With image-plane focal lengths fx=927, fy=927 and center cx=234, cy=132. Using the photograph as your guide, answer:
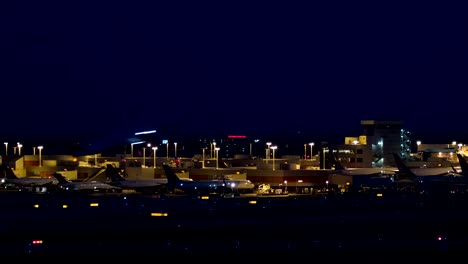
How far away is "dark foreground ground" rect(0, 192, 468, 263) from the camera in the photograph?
45469mm

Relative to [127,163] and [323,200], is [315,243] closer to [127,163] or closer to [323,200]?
[323,200]

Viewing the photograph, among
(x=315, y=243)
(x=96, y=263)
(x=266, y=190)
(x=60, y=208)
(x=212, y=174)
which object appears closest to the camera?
(x=96, y=263)

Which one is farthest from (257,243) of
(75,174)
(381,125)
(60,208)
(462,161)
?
(381,125)

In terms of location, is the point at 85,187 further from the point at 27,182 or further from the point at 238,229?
the point at 238,229

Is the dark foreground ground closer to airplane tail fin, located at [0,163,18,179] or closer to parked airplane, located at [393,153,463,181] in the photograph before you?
parked airplane, located at [393,153,463,181]

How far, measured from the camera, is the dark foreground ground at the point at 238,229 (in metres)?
45.5

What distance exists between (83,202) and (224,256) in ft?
113

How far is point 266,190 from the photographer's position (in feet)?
301

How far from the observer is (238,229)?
55.6 m

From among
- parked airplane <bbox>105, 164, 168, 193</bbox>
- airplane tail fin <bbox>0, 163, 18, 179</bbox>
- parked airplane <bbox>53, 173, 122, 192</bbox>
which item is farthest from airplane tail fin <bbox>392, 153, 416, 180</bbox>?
airplane tail fin <bbox>0, 163, 18, 179</bbox>

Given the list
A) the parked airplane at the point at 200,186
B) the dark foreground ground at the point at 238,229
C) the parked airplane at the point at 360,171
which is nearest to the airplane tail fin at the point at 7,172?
the parked airplane at the point at 200,186

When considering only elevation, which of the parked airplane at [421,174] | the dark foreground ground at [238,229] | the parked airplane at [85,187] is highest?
the parked airplane at [421,174]

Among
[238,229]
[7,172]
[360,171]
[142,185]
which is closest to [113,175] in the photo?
[142,185]

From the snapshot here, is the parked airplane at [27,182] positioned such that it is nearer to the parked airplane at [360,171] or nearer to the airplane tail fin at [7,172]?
the airplane tail fin at [7,172]
